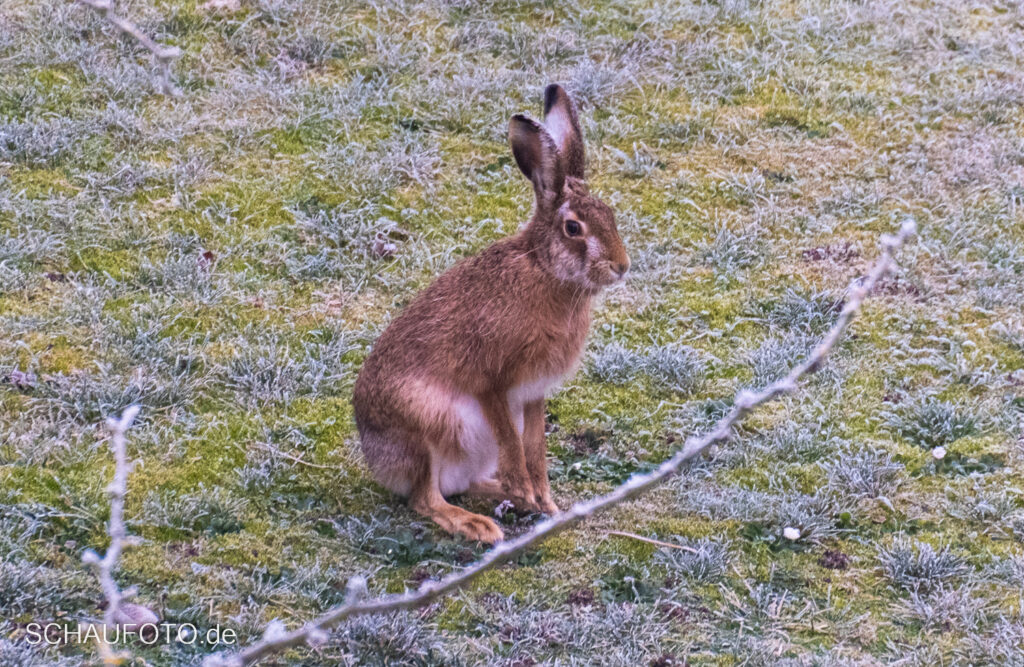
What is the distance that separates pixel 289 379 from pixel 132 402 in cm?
72

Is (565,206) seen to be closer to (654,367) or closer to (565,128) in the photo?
(565,128)

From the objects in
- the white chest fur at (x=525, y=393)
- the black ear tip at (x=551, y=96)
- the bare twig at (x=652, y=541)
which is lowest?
the bare twig at (x=652, y=541)

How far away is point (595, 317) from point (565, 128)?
6.60 ft

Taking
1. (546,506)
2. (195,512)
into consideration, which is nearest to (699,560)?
(546,506)

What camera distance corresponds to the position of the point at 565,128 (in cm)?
448

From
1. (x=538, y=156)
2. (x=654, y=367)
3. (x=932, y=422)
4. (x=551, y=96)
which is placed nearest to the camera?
(x=538, y=156)

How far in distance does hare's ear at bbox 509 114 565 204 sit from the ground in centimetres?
134

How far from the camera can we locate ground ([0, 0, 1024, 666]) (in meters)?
4.31

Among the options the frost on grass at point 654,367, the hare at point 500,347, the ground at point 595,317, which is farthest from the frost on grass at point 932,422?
the hare at point 500,347

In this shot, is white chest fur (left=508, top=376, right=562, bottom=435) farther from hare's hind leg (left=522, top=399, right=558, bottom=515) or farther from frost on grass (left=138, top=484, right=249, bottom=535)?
frost on grass (left=138, top=484, right=249, bottom=535)

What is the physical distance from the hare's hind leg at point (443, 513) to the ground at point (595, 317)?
0.22 feet

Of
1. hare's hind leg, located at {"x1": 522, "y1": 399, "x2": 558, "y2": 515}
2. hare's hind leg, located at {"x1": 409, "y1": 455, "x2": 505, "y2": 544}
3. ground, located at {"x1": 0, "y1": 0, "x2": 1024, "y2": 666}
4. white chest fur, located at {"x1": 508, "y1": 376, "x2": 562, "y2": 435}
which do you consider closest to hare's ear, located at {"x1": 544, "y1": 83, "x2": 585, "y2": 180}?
Answer: white chest fur, located at {"x1": 508, "y1": 376, "x2": 562, "y2": 435}

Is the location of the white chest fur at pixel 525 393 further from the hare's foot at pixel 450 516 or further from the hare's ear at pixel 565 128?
the hare's ear at pixel 565 128

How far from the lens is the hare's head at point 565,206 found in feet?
14.4
